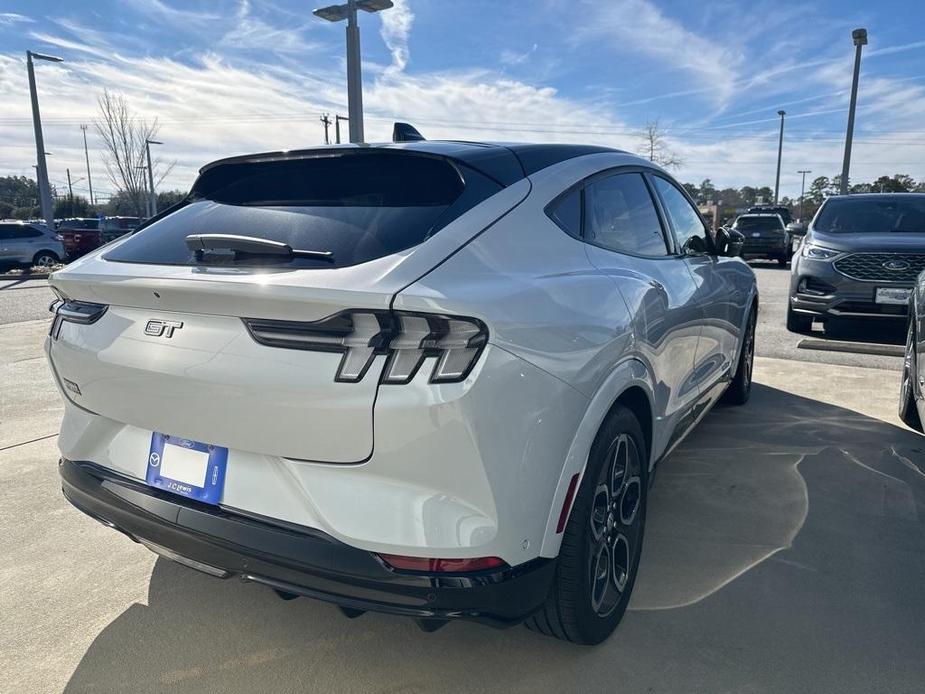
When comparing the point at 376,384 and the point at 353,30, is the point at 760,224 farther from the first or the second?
the point at 376,384

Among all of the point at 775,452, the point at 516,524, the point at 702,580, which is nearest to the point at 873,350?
the point at 775,452

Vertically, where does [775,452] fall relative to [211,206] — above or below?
below

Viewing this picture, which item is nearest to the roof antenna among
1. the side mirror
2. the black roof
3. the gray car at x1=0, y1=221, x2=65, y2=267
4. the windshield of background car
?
the black roof

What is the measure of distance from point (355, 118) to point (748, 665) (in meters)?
9.23

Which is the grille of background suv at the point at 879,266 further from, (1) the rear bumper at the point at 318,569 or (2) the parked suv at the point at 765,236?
(2) the parked suv at the point at 765,236

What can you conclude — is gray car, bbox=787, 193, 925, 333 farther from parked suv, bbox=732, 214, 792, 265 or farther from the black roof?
parked suv, bbox=732, 214, 792, 265

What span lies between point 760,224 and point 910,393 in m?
16.7

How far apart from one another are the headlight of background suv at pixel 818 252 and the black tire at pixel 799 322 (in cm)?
68

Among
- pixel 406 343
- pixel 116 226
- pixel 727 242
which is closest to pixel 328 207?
pixel 406 343

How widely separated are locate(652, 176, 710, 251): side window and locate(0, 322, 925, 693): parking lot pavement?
50.5 inches

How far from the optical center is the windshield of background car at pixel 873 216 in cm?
824

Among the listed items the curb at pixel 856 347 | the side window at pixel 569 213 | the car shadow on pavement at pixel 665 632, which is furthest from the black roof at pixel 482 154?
the curb at pixel 856 347

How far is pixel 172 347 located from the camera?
1.93 m

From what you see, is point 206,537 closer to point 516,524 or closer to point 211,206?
point 516,524
